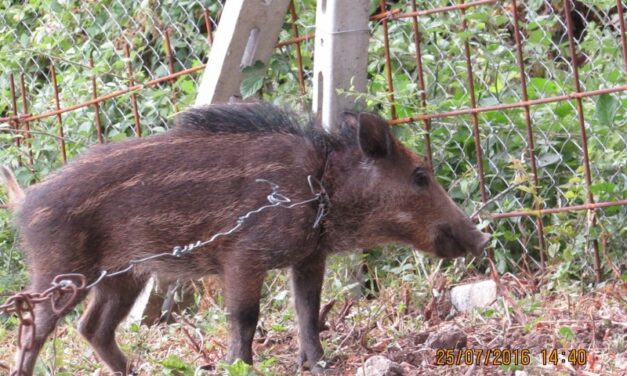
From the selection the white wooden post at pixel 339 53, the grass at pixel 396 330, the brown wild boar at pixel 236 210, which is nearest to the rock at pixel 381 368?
the grass at pixel 396 330

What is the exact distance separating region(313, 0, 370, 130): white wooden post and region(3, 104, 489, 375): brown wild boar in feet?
1.61

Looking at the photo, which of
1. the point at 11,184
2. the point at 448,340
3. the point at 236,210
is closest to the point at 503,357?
the point at 448,340

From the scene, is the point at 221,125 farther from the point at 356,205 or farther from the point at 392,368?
the point at 392,368

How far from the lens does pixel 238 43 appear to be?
223 inches

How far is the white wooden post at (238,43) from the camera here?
5.62m

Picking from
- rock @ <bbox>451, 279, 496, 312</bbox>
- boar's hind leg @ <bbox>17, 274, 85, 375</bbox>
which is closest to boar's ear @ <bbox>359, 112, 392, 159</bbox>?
rock @ <bbox>451, 279, 496, 312</bbox>

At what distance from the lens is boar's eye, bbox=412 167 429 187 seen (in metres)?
4.90

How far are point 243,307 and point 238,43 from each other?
165 centimetres

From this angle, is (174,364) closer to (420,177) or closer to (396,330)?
(396,330)

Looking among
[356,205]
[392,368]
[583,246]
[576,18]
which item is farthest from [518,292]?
[576,18]

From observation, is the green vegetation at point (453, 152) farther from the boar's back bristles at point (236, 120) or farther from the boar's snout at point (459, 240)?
the boar's back bristles at point (236, 120)

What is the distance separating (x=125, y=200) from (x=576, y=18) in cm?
473

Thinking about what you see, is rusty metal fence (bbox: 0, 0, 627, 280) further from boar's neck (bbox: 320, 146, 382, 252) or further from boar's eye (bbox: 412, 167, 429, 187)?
boar's neck (bbox: 320, 146, 382, 252)

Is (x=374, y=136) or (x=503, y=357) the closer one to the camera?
(x=503, y=357)
